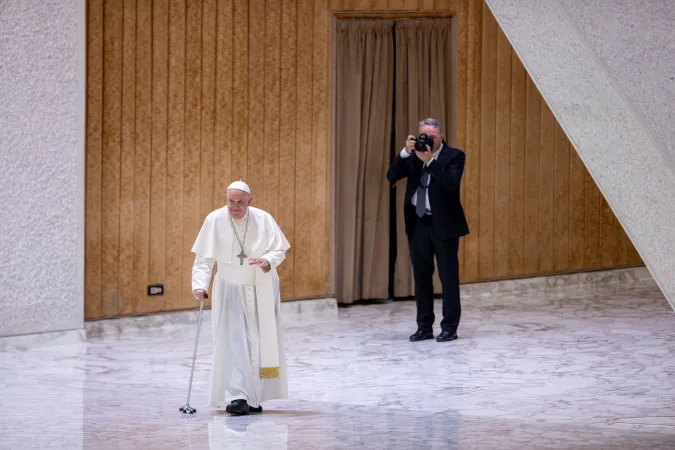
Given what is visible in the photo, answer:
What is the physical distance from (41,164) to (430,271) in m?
2.84

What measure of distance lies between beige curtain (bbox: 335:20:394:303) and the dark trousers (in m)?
1.66

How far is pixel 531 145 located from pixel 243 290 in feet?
16.7

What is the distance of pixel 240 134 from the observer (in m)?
8.80

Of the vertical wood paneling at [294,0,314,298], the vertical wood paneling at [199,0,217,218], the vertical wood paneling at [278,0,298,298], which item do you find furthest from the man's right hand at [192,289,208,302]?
the vertical wood paneling at [294,0,314,298]

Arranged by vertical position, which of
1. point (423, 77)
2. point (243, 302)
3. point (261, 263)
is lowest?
Answer: point (243, 302)

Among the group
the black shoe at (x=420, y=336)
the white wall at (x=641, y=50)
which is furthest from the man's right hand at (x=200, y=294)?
the white wall at (x=641, y=50)

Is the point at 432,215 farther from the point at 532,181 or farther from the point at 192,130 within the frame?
the point at 532,181

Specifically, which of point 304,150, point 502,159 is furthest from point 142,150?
point 502,159

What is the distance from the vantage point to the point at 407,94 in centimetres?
979

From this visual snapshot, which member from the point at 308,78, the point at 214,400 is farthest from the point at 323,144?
the point at 214,400

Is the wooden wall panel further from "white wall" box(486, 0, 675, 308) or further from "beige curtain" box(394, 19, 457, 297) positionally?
"white wall" box(486, 0, 675, 308)

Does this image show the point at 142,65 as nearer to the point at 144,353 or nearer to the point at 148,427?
the point at 144,353

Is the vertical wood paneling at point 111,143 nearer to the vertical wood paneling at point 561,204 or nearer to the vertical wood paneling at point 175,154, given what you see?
the vertical wood paneling at point 175,154

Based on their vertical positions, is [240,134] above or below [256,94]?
below
